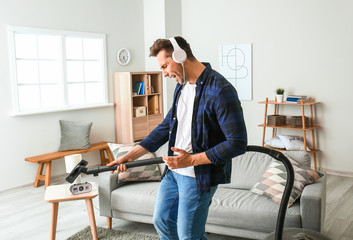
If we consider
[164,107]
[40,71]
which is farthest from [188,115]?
[164,107]

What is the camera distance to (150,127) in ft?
20.7

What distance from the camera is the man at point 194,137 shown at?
1730mm

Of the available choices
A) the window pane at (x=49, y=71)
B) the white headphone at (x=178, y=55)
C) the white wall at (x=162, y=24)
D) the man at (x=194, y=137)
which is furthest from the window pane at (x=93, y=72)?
the white headphone at (x=178, y=55)

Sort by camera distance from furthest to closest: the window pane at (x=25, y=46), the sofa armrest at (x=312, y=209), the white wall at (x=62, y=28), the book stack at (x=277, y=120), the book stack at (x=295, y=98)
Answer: the book stack at (x=277, y=120) → the book stack at (x=295, y=98) → the window pane at (x=25, y=46) → the white wall at (x=62, y=28) → the sofa armrest at (x=312, y=209)

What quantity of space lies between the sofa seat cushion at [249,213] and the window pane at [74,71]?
3.25m

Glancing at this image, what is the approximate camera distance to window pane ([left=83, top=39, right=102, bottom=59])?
18.6 feet

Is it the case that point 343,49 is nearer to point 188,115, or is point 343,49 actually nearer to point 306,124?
point 306,124

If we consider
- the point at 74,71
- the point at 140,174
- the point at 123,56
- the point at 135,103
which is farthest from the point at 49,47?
the point at 140,174

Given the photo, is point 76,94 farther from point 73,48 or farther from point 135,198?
point 135,198

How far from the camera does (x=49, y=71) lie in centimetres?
518

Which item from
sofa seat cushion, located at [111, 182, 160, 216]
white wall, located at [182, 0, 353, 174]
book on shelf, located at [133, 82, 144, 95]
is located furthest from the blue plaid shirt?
book on shelf, located at [133, 82, 144, 95]

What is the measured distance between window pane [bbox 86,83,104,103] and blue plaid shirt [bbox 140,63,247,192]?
405 centimetres

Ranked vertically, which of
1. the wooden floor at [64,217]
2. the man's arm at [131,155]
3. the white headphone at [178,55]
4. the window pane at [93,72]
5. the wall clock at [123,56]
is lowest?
the wooden floor at [64,217]

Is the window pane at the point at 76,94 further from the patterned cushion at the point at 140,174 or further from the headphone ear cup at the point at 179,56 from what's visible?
the headphone ear cup at the point at 179,56
